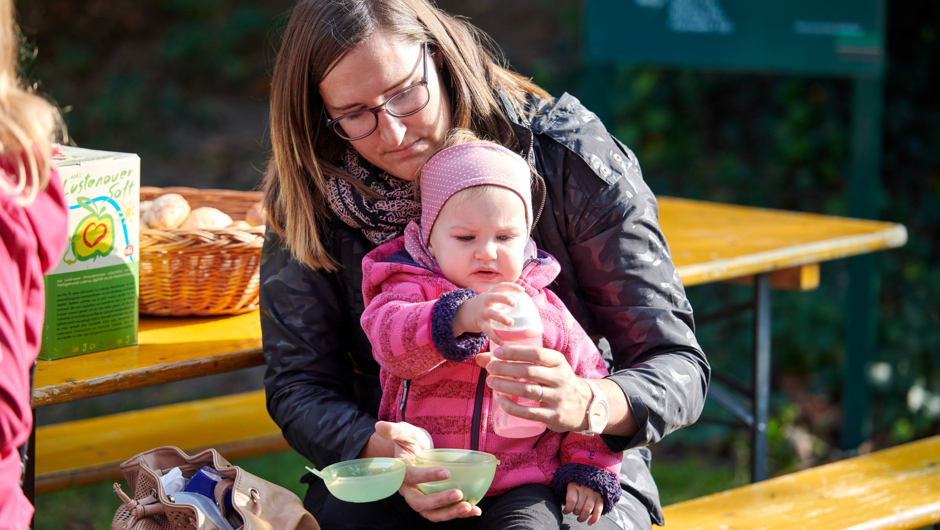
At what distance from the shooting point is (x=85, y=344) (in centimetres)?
187

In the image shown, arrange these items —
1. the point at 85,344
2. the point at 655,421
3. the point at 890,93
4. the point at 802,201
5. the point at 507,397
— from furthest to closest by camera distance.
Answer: the point at 802,201, the point at 890,93, the point at 85,344, the point at 655,421, the point at 507,397

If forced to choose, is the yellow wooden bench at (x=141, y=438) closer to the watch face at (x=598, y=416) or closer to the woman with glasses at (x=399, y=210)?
the woman with glasses at (x=399, y=210)

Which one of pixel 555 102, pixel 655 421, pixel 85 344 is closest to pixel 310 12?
pixel 555 102

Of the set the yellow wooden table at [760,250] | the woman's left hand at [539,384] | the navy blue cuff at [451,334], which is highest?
the navy blue cuff at [451,334]

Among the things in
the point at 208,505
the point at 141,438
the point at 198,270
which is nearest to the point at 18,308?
the point at 208,505

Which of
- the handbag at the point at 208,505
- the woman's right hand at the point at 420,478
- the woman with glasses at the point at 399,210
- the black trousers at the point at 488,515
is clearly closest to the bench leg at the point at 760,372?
the woman with glasses at the point at 399,210

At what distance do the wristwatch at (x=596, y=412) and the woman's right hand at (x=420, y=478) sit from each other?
9.0 inches

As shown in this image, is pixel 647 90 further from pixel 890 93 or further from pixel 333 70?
pixel 333 70

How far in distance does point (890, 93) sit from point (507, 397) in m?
3.75

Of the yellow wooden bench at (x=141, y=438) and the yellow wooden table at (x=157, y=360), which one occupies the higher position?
the yellow wooden table at (x=157, y=360)

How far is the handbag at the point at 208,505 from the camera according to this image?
4.94 feet

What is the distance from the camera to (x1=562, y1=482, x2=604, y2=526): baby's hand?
5.06 feet

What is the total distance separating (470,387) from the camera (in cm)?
158

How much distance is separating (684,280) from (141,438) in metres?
1.78
